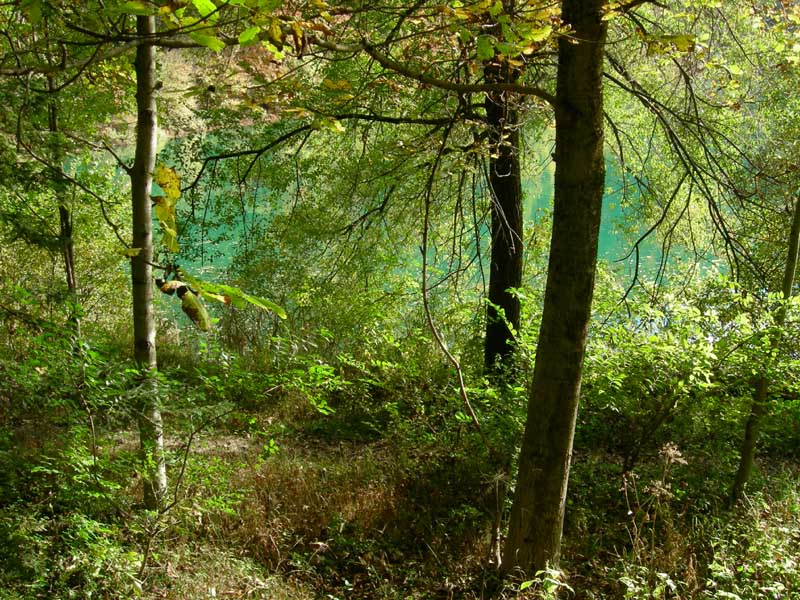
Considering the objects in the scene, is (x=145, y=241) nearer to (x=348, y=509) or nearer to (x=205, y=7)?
(x=348, y=509)

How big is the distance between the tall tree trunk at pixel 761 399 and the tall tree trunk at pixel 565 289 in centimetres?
187

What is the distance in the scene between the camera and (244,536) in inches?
181

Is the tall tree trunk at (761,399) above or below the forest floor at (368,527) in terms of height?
above

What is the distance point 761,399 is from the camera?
14.7 ft

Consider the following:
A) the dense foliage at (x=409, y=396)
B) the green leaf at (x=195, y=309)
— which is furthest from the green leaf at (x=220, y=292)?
the dense foliage at (x=409, y=396)

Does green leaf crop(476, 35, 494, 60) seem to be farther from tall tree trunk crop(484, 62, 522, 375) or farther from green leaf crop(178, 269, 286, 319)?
tall tree trunk crop(484, 62, 522, 375)

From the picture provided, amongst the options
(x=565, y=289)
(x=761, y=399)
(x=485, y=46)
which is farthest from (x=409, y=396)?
(x=485, y=46)

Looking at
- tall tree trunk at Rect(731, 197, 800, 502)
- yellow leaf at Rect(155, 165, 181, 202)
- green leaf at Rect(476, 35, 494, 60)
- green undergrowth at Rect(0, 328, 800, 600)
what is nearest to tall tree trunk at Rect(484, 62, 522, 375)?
green undergrowth at Rect(0, 328, 800, 600)

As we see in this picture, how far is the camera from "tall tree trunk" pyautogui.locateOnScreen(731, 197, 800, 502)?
429 centimetres

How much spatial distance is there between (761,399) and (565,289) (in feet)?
7.65

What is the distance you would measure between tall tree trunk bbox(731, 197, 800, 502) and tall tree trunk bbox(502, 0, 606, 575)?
1.87 metres

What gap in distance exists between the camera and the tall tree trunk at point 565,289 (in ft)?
9.43

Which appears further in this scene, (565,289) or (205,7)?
(565,289)

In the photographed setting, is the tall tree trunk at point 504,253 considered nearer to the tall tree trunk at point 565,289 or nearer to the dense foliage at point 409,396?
the dense foliage at point 409,396
